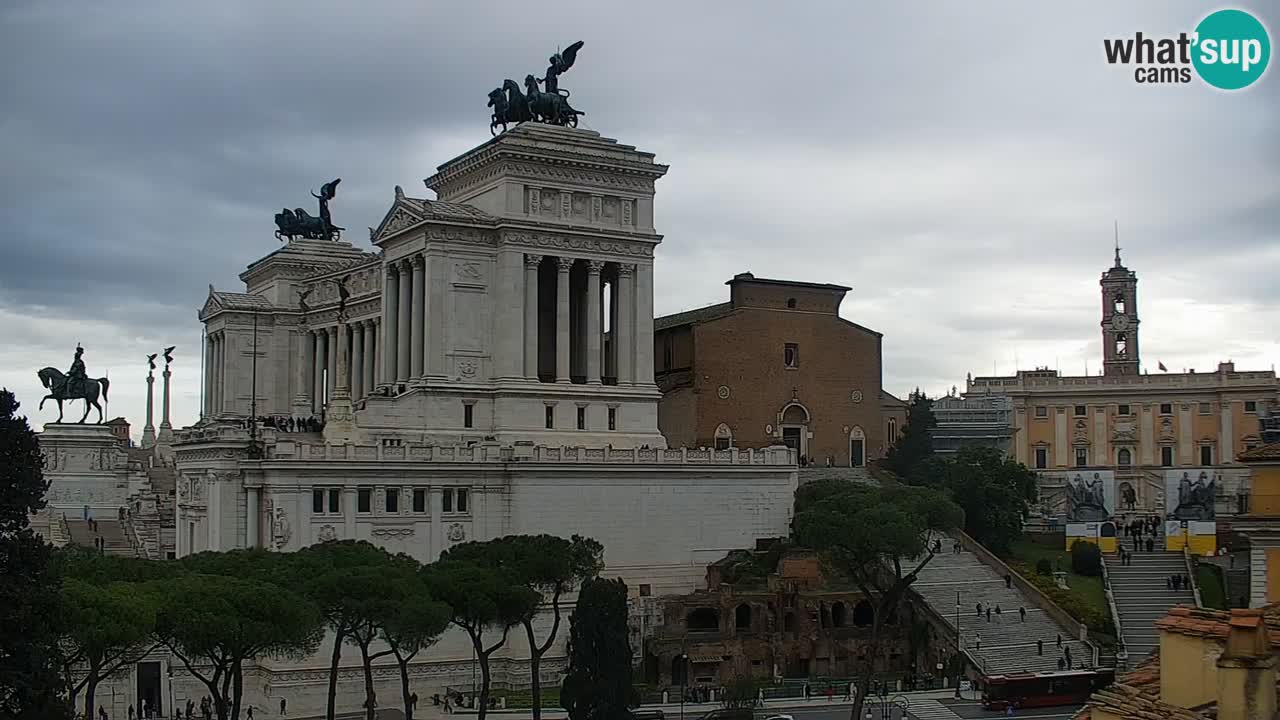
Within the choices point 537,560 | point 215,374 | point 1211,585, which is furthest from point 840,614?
point 215,374

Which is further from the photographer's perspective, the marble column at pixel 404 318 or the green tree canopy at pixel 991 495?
the green tree canopy at pixel 991 495

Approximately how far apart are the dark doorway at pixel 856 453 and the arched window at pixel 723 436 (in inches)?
386

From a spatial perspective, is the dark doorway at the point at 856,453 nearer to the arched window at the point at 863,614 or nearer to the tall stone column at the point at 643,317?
the tall stone column at the point at 643,317

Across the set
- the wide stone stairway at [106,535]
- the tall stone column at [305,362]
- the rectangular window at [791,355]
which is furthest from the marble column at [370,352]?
the rectangular window at [791,355]

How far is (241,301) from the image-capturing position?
359ft

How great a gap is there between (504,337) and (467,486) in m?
11.5

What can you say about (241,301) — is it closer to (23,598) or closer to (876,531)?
(876,531)

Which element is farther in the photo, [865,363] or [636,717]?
[865,363]

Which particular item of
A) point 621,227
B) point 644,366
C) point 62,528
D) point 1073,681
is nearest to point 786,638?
point 1073,681

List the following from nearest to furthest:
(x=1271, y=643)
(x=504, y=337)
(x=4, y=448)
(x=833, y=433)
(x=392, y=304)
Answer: (x=1271, y=643), (x=4, y=448), (x=504, y=337), (x=392, y=304), (x=833, y=433)

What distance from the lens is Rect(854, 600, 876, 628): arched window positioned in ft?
237

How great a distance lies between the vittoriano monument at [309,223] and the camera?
11081 cm

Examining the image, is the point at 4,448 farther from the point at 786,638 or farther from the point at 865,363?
the point at 865,363

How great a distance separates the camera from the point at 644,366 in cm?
8244
